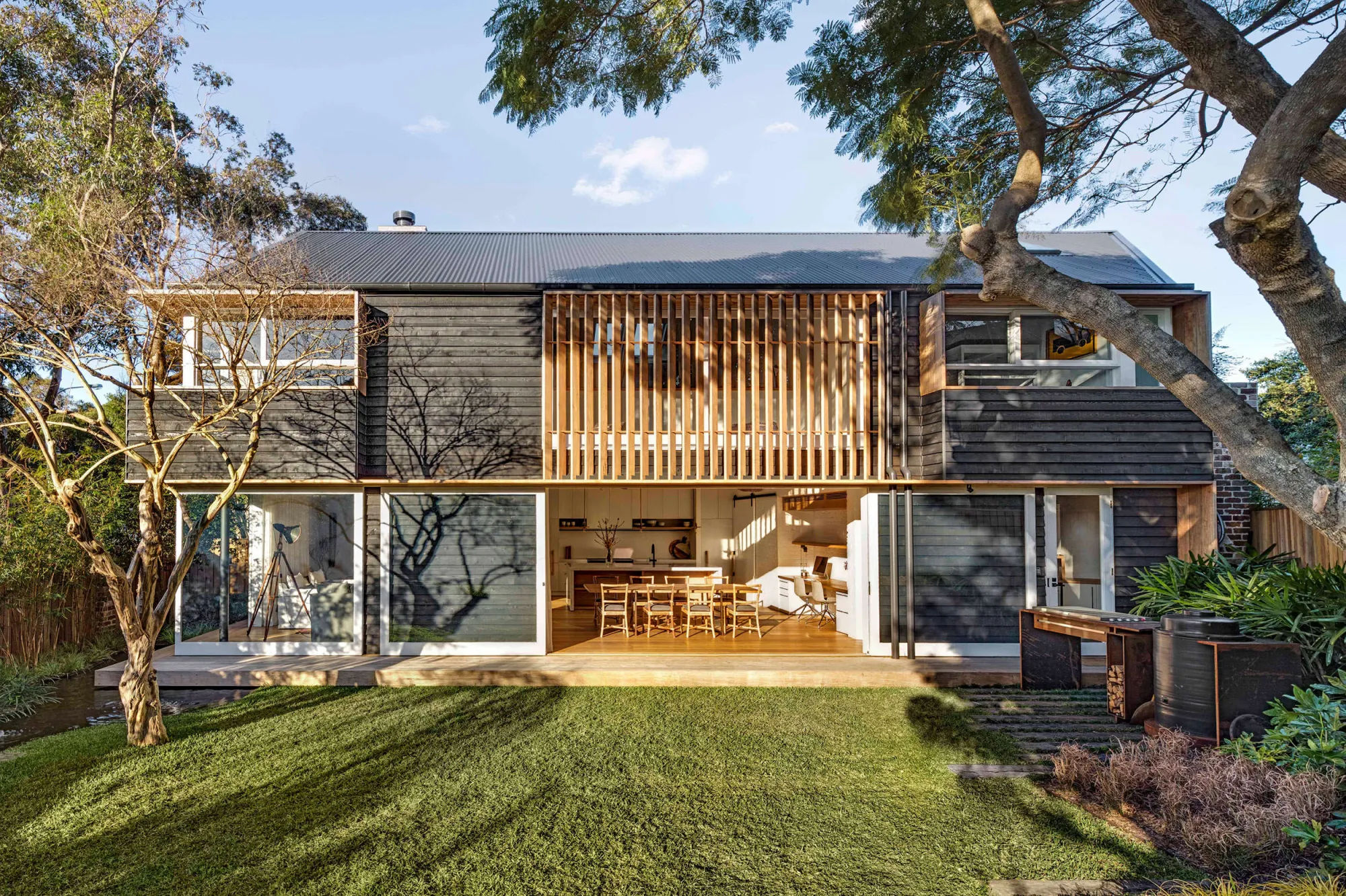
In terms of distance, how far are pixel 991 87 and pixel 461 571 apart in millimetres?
7147

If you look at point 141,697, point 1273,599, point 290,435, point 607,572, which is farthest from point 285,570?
point 1273,599

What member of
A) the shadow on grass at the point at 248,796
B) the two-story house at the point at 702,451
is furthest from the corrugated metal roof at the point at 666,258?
the shadow on grass at the point at 248,796

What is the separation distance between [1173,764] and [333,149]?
1638 cm

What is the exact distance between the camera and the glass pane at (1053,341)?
8.41m

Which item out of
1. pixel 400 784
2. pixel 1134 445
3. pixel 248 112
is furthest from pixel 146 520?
pixel 248 112

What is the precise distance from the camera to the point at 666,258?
1059 cm

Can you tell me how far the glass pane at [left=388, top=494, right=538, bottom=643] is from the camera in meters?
8.38

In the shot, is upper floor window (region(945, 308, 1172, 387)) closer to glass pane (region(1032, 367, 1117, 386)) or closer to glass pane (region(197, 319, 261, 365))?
glass pane (region(1032, 367, 1117, 386))

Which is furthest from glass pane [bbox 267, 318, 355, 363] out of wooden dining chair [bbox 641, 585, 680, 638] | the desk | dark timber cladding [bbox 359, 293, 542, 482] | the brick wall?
the brick wall

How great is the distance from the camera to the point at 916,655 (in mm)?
8375

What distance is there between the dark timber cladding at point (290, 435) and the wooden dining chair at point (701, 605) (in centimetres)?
449

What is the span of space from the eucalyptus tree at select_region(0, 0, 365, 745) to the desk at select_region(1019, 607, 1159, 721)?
695 cm

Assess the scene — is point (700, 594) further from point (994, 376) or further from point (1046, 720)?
point (1046, 720)

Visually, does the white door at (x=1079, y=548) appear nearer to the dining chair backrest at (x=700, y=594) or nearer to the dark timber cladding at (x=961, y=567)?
the dark timber cladding at (x=961, y=567)
